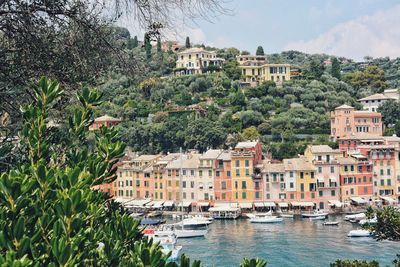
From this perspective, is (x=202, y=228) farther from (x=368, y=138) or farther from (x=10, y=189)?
(x=10, y=189)

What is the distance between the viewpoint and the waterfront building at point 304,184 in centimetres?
3702

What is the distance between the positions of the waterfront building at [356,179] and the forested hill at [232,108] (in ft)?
22.8

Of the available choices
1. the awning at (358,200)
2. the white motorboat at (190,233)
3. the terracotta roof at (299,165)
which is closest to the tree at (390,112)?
the awning at (358,200)

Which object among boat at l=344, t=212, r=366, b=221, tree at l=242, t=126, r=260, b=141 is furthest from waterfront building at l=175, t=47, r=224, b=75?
boat at l=344, t=212, r=366, b=221

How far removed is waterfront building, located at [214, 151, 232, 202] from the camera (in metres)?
38.1

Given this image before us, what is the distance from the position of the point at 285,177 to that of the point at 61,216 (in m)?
36.4

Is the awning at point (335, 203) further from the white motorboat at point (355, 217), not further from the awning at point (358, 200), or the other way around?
the white motorboat at point (355, 217)

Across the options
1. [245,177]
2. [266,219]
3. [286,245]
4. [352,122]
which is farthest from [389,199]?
[286,245]

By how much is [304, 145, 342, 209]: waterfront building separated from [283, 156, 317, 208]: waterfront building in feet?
1.26

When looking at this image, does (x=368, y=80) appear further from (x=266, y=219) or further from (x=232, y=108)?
(x=266, y=219)

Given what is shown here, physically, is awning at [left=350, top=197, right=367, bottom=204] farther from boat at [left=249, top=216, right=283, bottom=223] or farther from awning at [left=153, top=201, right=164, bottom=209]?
awning at [left=153, top=201, right=164, bottom=209]

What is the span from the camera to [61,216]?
1.75m

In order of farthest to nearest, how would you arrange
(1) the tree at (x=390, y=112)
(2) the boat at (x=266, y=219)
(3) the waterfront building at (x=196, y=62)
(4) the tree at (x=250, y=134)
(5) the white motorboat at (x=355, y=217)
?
(3) the waterfront building at (x=196, y=62) < (1) the tree at (x=390, y=112) < (4) the tree at (x=250, y=134) < (2) the boat at (x=266, y=219) < (5) the white motorboat at (x=355, y=217)

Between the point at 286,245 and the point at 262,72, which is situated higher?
the point at 262,72
